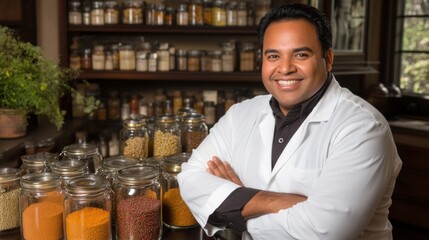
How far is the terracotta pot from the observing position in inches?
92.0

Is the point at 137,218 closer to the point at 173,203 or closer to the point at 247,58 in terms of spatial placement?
the point at 173,203

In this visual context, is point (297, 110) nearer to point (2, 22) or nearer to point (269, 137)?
point (269, 137)

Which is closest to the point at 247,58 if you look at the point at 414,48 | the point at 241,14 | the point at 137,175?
the point at 241,14

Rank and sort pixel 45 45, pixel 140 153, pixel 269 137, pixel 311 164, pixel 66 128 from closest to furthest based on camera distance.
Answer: pixel 311 164 < pixel 269 137 < pixel 140 153 < pixel 66 128 < pixel 45 45

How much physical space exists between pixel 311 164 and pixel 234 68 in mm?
1957

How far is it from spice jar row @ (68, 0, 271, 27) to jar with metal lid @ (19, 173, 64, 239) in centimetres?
197

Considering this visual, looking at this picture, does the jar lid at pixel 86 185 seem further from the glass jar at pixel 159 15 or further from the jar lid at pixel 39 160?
the glass jar at pixel 159 15

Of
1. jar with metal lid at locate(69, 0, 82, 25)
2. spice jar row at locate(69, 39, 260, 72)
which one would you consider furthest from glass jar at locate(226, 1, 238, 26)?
jar with metal lid at locate(69, 0, 82, 25)

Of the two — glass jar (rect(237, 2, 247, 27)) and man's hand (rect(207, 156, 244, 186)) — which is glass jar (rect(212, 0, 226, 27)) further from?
man's hand (rect(207, 156, 244, 186))

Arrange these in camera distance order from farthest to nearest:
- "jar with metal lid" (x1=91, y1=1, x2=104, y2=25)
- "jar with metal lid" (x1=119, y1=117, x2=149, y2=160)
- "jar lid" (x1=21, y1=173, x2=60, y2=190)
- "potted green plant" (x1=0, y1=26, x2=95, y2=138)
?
"jar with metal lid" (x1=91, y1=1, x2=104, y2=25)
"potted green plant" (x1=0, y1=26, x2=95, y2=138)
"jar with metal lid" (x1=119, y1=117, x2=149, y2=160)
"jar lid" (x1=21, y1=173, x2=60, y2=190)

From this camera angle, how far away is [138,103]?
333 cm

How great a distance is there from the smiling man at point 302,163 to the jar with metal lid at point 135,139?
33cm

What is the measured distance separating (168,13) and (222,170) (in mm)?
1866

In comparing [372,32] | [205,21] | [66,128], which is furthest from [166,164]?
[372,32]
